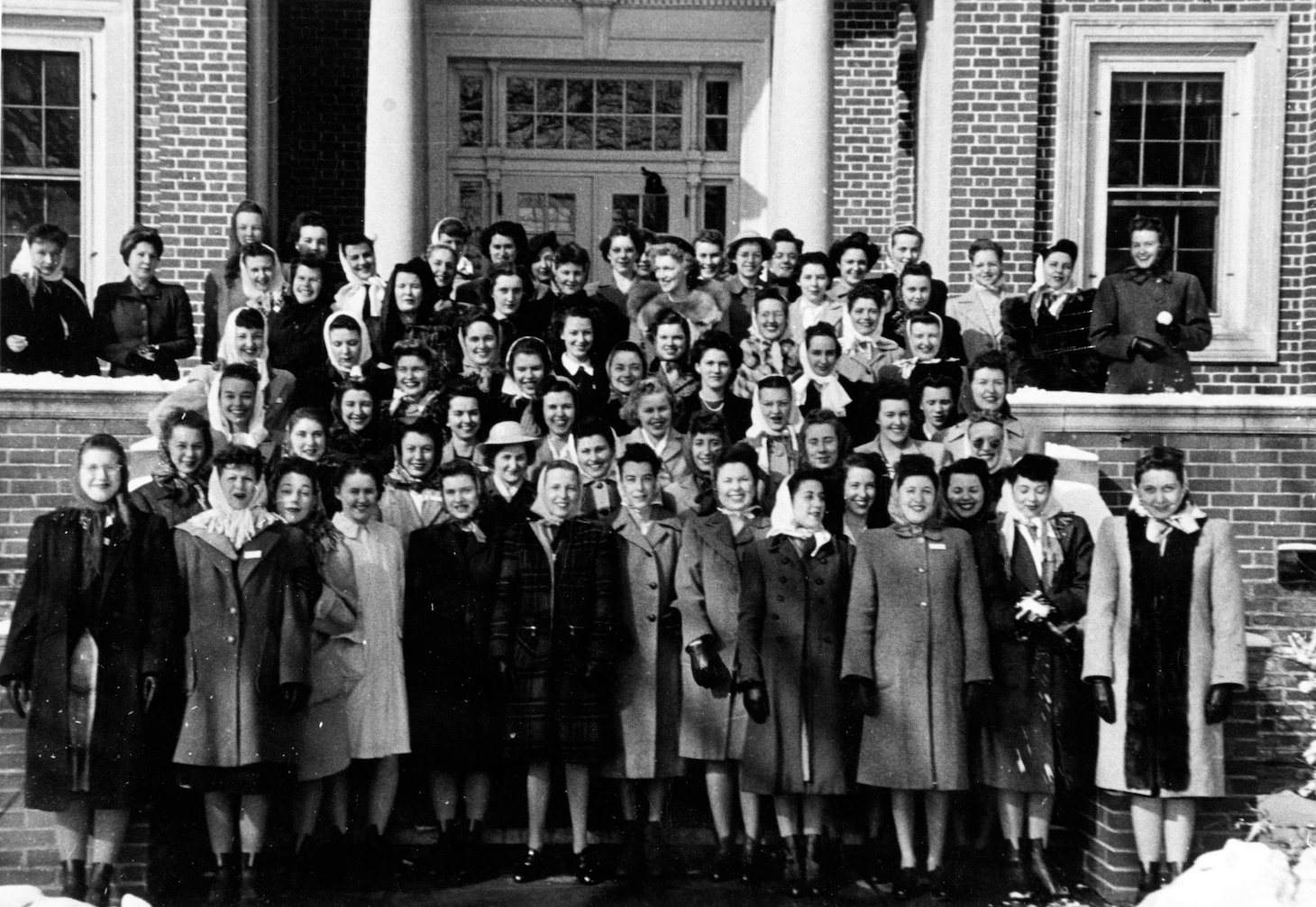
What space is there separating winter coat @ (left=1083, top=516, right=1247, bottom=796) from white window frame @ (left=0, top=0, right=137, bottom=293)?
8.16 metres

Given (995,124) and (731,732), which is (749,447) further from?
(995,124)

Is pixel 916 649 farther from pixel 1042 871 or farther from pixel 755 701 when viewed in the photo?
pixel 1042 871

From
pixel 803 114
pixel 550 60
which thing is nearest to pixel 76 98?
pixel 550 60

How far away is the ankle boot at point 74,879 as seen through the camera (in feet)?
19.1

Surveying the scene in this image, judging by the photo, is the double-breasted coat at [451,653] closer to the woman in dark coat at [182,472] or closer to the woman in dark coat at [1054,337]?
the woman in dark coat at [182,472]

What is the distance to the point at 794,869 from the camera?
6.23 m

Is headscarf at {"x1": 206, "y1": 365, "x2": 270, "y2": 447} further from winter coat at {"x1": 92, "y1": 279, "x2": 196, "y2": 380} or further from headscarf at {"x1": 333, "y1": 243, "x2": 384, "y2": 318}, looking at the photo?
winter coat at {"x1": 92, "y1": 279, "x2": 196, "y2": 380}

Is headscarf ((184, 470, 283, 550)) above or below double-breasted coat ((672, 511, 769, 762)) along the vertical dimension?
above

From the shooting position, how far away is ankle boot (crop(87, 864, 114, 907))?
19.1ft

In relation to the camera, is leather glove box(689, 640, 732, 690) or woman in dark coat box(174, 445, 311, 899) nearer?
woman in dark coat box(174, 445, 311, 899)

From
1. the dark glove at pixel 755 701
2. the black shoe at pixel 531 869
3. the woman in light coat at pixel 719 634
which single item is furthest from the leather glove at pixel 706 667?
the black shoe at pixel 531 869

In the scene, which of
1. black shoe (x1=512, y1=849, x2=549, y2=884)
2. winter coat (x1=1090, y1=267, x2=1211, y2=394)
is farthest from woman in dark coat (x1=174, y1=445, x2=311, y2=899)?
winter coat (x1=1090, y1=267, x2=1211, y2=394)

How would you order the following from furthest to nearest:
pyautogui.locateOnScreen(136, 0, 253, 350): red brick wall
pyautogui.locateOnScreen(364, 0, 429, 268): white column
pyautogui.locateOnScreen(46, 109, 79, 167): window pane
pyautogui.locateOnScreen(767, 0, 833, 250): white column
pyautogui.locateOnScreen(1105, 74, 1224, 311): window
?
1. pyautogui.locateOnScreen(1105, 74, 1224, 311): window
2. pyautogui.locateOnScreen(46, 109, 79, 167): window pane
3. pyautogui.locateOnScreen(136, 0, 253, 350): red brick wall
4. pyautogui.locateOnScreen(767, 0, 833, 250): white column
5. pyautogui.locateOnScreen(364, 0, 429, 268): white column

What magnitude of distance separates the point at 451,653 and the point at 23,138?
24.2 feet
